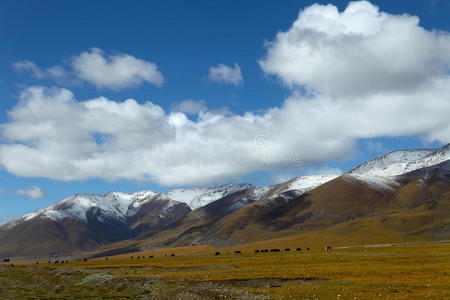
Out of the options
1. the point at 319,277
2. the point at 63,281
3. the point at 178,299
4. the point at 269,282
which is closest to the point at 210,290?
the point at 178,299

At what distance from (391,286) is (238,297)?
19.8m

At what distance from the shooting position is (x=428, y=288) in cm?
5316

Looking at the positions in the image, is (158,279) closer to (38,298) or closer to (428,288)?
(38,298)

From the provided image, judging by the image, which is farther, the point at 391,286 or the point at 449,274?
the point at 449,274

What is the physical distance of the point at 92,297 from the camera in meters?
62.2

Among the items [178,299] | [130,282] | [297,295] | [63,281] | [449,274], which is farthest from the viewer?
[63,281]

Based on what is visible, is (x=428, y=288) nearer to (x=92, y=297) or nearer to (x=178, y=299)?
(x=178, y=299)

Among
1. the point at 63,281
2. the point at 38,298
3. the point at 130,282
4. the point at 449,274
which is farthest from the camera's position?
the point at 63,281

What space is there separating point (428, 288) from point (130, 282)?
4859 centimetres

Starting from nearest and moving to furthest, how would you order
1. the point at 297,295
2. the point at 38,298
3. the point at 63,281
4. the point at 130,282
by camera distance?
the point at 297,295 < the point at 38,298 < the point at 130,282 < the point at 63,281

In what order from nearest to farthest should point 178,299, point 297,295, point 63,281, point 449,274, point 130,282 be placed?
point 297,295 < point 178,299 < point 449,274 < point 130,282 < point 63,281

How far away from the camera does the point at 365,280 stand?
63.4 m

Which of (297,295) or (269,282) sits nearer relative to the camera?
(297,295)

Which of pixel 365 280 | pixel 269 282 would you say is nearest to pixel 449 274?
pixel 365 280
